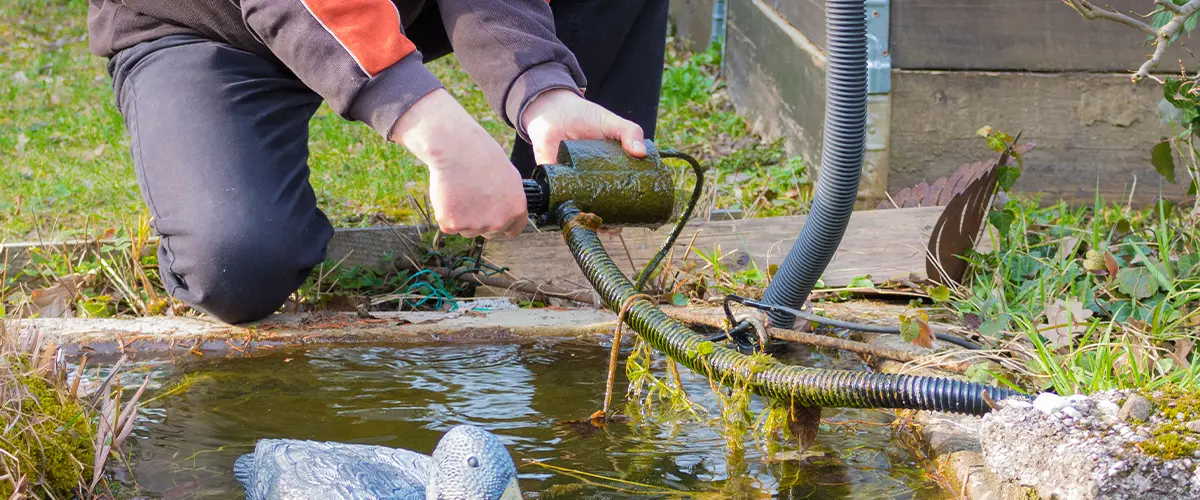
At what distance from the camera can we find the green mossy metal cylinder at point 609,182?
1.91 metres

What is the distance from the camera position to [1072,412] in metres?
1.43

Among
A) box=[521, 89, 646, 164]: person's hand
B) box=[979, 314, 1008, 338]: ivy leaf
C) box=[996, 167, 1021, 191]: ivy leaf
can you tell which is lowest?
box=[979, 314, 1008, 338]: ivy leaf

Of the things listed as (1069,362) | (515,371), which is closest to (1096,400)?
(1069,362)

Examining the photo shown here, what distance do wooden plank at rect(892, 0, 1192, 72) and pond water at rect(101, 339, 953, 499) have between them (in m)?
1.43

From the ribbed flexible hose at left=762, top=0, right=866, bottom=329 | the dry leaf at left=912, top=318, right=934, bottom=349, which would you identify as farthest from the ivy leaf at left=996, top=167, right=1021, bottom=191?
the ribbed flexible hose at left=762, top=0, right=866, bottom=329

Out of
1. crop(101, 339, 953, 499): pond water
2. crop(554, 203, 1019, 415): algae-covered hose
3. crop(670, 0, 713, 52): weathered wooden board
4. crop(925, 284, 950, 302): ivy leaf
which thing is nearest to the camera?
crop(554, 203, 1019, 415): algae-covered hose

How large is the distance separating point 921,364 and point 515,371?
82 centimetres

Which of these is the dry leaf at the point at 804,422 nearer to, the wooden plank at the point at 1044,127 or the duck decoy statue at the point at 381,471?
the duck decoy statue at the point at 381,471

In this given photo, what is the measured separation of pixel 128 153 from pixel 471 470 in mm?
3263

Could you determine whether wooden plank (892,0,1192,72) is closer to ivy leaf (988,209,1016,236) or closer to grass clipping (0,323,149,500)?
ivy leaf (988,209,1016,236)

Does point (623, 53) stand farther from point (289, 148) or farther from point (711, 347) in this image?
point (711, 347)

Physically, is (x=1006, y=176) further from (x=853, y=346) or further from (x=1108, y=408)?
(x=1108, y=408)

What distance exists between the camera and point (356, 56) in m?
1.82

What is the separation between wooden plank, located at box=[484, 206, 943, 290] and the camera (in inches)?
109
